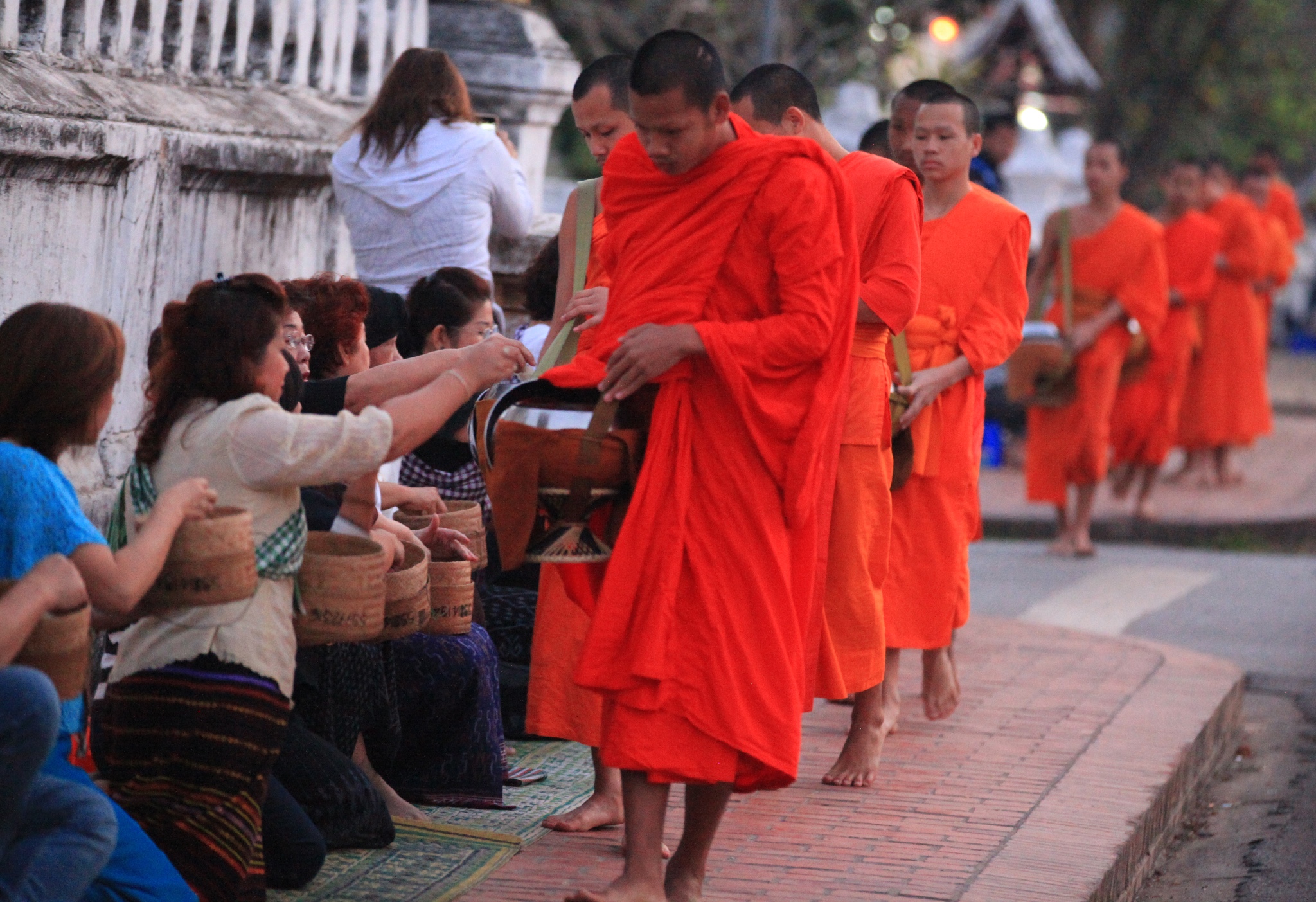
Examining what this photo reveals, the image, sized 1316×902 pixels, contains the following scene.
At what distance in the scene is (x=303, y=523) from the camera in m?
3.88

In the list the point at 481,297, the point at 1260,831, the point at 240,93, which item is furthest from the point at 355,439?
the point at 1260,831

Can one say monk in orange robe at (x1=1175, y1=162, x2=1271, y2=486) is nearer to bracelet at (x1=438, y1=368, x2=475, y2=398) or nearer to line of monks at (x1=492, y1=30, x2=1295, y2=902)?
line of monks at (x1=492, y1=30, x2=1295, y2=902)

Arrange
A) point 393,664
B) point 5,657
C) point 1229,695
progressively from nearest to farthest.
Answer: point 5,657 → point 393,664 → point 1229,695

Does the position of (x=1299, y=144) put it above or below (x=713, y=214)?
above

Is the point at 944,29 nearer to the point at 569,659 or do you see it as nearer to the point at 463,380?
the point at 569,659

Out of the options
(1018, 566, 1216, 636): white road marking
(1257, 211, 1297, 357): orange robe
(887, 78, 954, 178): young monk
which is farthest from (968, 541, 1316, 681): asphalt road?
(1257, 211, 1297, 357): orange robe

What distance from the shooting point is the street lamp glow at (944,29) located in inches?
830

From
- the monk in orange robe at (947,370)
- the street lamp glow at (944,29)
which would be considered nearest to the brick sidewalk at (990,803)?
the monk in orange robe at (947,370)

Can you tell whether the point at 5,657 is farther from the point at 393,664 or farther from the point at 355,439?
the point at 393,664

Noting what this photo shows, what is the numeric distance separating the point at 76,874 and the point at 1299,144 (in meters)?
28.9

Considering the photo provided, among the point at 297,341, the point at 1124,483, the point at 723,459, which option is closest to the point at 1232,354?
the point at 1124,483

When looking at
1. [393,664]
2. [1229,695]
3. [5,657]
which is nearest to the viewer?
[5,657]

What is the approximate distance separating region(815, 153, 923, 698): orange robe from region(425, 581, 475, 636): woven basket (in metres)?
0.98

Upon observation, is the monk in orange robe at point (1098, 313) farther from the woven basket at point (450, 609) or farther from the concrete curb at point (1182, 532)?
the woven basket at point (450, 609)
